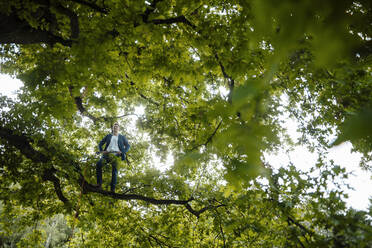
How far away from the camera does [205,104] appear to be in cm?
289

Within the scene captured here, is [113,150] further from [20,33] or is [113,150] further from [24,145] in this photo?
[20,33]

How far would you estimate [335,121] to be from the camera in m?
3.70

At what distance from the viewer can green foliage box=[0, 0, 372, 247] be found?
0.84 metres

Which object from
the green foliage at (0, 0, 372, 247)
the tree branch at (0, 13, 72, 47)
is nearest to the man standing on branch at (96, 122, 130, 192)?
the green foliage at (0, 0, 372, 247)

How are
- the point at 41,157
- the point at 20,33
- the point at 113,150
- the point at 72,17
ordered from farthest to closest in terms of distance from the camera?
the point at 113,150 < the point at 41,157 < the point at 20,33 < the point at 72,17

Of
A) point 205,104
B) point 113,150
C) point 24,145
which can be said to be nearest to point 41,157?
point 24,145

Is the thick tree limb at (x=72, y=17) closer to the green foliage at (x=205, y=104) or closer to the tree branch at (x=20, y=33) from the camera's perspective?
the green foliage at (x=205, y=104)

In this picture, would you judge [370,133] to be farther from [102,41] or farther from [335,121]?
[335,121]

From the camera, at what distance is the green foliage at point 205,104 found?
0.84 metres

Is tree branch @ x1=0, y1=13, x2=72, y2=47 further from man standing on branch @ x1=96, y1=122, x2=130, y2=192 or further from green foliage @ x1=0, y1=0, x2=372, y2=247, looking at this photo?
man standing on branch @ x1=96, y1=122, x2=130, y2=192

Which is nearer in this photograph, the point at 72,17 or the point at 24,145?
the point at 72,17

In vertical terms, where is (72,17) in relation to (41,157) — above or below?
above

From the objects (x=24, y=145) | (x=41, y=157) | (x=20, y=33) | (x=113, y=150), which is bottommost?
(x=41, y=157)

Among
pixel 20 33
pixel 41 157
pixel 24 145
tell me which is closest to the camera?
pixel 20 33
